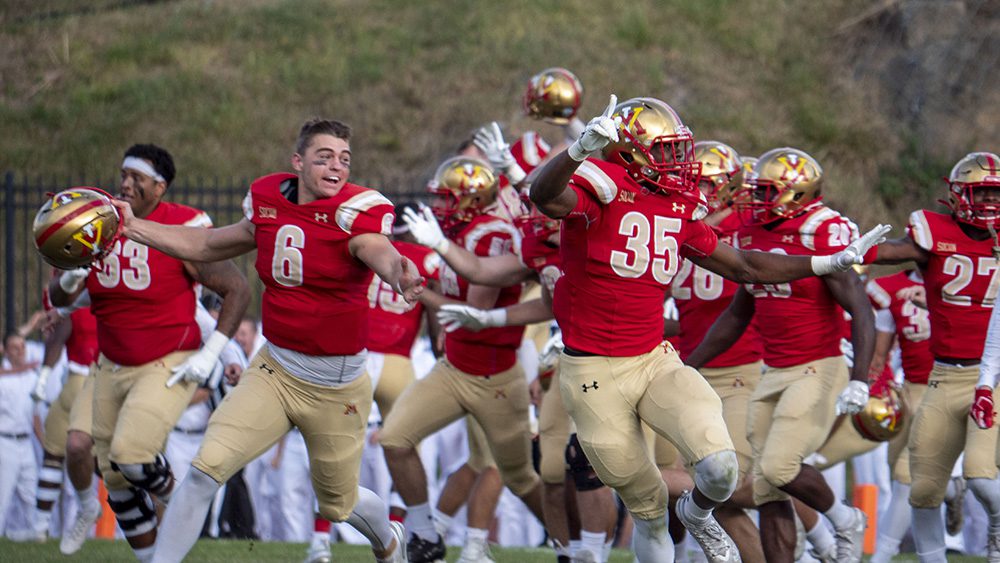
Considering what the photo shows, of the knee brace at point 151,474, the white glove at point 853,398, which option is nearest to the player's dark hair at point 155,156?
the knee brace at point 151,474

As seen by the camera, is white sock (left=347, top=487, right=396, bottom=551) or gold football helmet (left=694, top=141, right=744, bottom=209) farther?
gold football helmet (left=694, top=141, right=744, bottom=209)

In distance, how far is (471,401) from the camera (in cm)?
763

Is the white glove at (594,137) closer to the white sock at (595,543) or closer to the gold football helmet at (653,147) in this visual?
the gold football helmet at (653,147)

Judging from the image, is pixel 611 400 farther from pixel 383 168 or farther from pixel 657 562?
pixel 383 168

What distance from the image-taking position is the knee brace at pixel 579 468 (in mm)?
6977

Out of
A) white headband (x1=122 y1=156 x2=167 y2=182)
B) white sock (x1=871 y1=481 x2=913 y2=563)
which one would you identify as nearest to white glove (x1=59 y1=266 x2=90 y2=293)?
white headband (x1=122 y1=156 x2=167 y2=182)

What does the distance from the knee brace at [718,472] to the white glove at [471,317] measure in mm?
2242

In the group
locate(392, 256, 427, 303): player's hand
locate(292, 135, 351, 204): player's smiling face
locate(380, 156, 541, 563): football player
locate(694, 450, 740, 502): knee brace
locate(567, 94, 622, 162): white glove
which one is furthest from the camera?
locate(380, 156, 541, 563): football player

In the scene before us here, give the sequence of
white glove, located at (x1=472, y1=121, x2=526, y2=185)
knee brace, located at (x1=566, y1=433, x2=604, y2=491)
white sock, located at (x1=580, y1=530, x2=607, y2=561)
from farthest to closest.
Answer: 1. white glove, located at (x1=472, y1=121, x2=526, y2=185)
2. white sock, located at (x1=580, y1=530, x2=607, y2=561)
3. knee brace, located at (x1=566, y1=433, x2=604, y2=491)

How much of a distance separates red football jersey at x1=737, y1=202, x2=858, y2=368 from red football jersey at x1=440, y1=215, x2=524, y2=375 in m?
1.44

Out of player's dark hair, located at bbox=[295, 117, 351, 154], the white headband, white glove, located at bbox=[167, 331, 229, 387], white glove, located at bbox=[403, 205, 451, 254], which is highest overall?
player's dark hair, located at bbox=[295, 117, 351, 154]

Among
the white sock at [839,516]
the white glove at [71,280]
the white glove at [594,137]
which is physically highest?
the white glove at [594,137]

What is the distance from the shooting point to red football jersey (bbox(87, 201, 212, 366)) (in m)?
7.14

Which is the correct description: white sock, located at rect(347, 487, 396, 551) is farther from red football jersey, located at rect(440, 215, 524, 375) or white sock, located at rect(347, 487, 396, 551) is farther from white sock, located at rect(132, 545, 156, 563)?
red football jersey, located at rect(440, 215, 524, 375)
